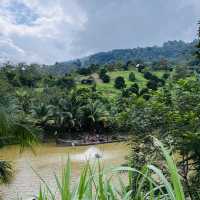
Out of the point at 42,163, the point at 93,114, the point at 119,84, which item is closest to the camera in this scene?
the point at 42,163

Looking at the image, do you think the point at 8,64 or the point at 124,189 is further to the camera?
the point at 8,64

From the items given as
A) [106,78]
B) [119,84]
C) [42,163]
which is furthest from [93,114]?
[106,78]

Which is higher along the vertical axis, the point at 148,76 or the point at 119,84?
the point at 148,76

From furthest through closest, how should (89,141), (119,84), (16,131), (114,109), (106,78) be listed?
(106,78) → (119,84) → (89,141) → (114,109) → (16,131)

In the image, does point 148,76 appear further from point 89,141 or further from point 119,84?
point 89,141

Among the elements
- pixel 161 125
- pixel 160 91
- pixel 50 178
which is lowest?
pixel 50 178

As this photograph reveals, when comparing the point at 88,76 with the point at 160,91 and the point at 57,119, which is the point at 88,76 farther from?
the point at 160,91

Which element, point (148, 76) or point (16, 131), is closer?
point (16, 131)

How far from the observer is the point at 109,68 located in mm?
47438

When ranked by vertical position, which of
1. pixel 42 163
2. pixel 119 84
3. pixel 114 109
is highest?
pixel 119 84

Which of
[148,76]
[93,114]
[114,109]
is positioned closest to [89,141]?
[93,114]

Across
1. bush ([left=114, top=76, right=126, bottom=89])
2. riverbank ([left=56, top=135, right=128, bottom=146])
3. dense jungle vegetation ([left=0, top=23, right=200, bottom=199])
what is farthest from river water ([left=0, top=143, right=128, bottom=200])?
bush ([left=114, top=76, right=126, bottom=89])

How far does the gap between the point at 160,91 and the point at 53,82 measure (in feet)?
95.1

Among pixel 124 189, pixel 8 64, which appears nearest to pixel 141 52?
pixel 8 64
